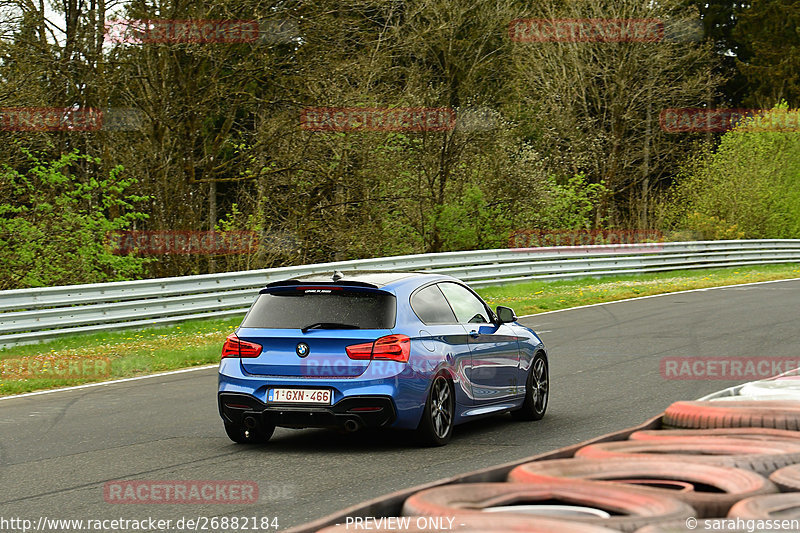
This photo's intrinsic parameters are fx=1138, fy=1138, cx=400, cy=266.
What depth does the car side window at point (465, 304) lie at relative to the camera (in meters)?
10.1

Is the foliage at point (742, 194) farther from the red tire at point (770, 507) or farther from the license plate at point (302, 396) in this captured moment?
the red tire at point (770, 507)

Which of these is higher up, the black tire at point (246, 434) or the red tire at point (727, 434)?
the red tire at point (727, 434)

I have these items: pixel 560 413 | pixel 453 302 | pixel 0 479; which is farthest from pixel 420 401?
pixel 0 479

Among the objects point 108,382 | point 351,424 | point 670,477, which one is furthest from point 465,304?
point 670,477

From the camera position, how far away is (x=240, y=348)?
921 centimetres

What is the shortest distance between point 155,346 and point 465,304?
7959 mm

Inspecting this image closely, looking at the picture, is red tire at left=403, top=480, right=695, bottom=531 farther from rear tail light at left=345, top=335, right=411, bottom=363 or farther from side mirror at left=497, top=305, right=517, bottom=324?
side mirror at left=497, top=305, right=517, bottom=324

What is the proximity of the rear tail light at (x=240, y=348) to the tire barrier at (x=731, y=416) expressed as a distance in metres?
3.78

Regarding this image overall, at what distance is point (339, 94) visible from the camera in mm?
26812

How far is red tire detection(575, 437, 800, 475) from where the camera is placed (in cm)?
479

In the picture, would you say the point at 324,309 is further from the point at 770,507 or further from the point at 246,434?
the point at 770,507

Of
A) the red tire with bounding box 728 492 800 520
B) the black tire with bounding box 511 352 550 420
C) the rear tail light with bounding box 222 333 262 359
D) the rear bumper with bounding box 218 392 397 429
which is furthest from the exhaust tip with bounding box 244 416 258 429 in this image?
the red tire with bounding box 728 492 800 520

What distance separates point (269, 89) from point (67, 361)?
35.6 feet

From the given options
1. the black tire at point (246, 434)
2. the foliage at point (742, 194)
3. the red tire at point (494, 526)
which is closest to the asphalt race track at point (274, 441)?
the black tire at point (246, 434)
